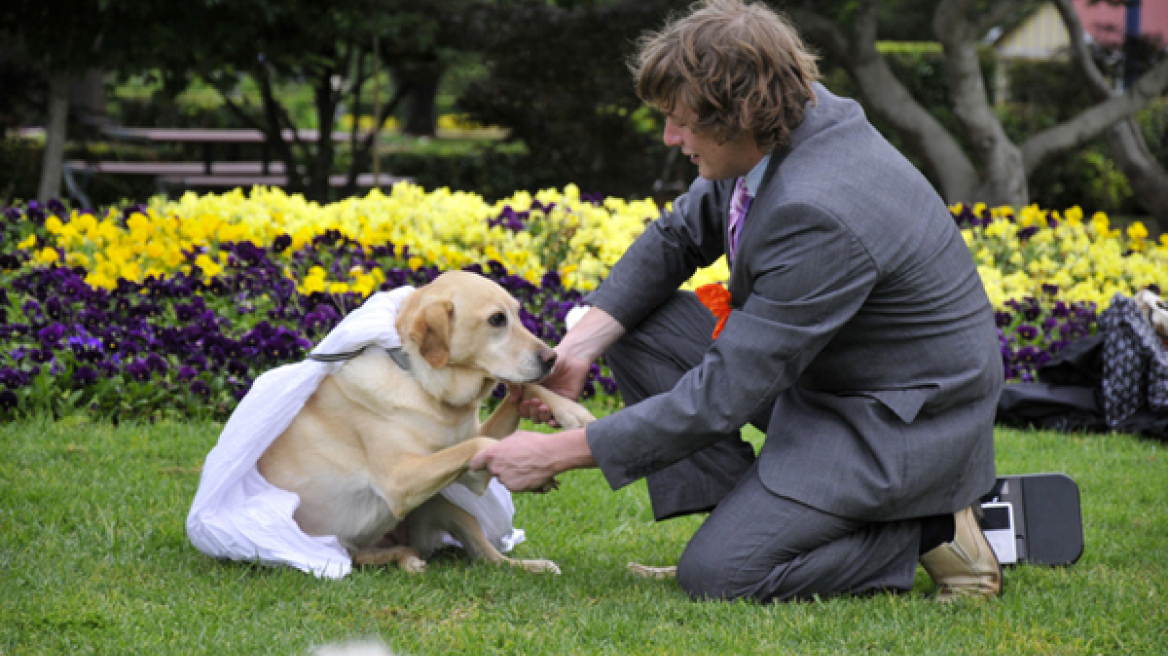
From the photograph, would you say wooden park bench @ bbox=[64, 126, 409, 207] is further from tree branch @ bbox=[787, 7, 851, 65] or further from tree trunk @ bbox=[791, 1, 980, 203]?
tree trunk @ bbox=[791, 1, 980, 203]

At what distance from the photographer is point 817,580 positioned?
3338 millimetres

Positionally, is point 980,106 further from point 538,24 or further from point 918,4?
point 918,4

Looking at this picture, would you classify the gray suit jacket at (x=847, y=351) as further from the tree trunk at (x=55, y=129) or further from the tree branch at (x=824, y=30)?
the tree trunk at (x=55, y=129)

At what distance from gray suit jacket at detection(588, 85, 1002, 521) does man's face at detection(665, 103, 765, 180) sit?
87mm

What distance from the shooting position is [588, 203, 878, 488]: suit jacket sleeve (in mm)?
3061

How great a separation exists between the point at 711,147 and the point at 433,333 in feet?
3.31

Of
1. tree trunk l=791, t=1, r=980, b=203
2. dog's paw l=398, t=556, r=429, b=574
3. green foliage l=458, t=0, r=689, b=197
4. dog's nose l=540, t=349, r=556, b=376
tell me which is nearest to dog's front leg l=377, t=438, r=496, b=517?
dog's paw l=398, t=556, r=429, b=574

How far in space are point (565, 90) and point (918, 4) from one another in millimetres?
13625

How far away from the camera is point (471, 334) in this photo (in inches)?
139

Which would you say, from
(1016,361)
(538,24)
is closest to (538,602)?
(1016,361)

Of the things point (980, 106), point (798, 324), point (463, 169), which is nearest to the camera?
point (798, 324)

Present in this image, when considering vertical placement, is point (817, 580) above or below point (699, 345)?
below

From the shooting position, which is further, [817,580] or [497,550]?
[497,550]

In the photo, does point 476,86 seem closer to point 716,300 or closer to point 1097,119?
point 1097,119
